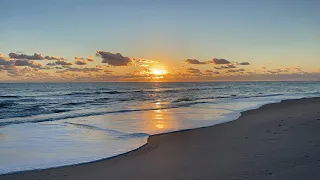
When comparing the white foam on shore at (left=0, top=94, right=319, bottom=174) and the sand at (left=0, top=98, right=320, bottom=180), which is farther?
the white foam on shore at (left=0, top=94, right=319, bottom=174)

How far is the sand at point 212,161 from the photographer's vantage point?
7227 mm

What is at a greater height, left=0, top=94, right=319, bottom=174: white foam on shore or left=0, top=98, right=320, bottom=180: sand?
left=0, top=98, right=320, bottom=180: sand

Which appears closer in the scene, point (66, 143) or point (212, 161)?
point (212, 161)

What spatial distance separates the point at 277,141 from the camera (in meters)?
10.8

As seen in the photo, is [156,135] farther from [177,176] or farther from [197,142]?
[177,176]

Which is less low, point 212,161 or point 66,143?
point 212,161

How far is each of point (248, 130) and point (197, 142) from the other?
3.47 m

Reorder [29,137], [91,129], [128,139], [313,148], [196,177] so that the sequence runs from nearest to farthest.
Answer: [196,177] → [313,148] → [128,139] → [29,137] → [91,129]

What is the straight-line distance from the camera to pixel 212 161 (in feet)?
27.5

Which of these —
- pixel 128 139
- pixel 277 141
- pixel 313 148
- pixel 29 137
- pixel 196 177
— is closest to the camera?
pixel 196 177

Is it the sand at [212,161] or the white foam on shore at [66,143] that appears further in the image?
the white foam on shore at [66,143]

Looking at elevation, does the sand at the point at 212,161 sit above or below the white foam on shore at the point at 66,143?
above

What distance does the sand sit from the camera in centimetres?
723

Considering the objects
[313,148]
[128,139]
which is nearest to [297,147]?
[313,148]
